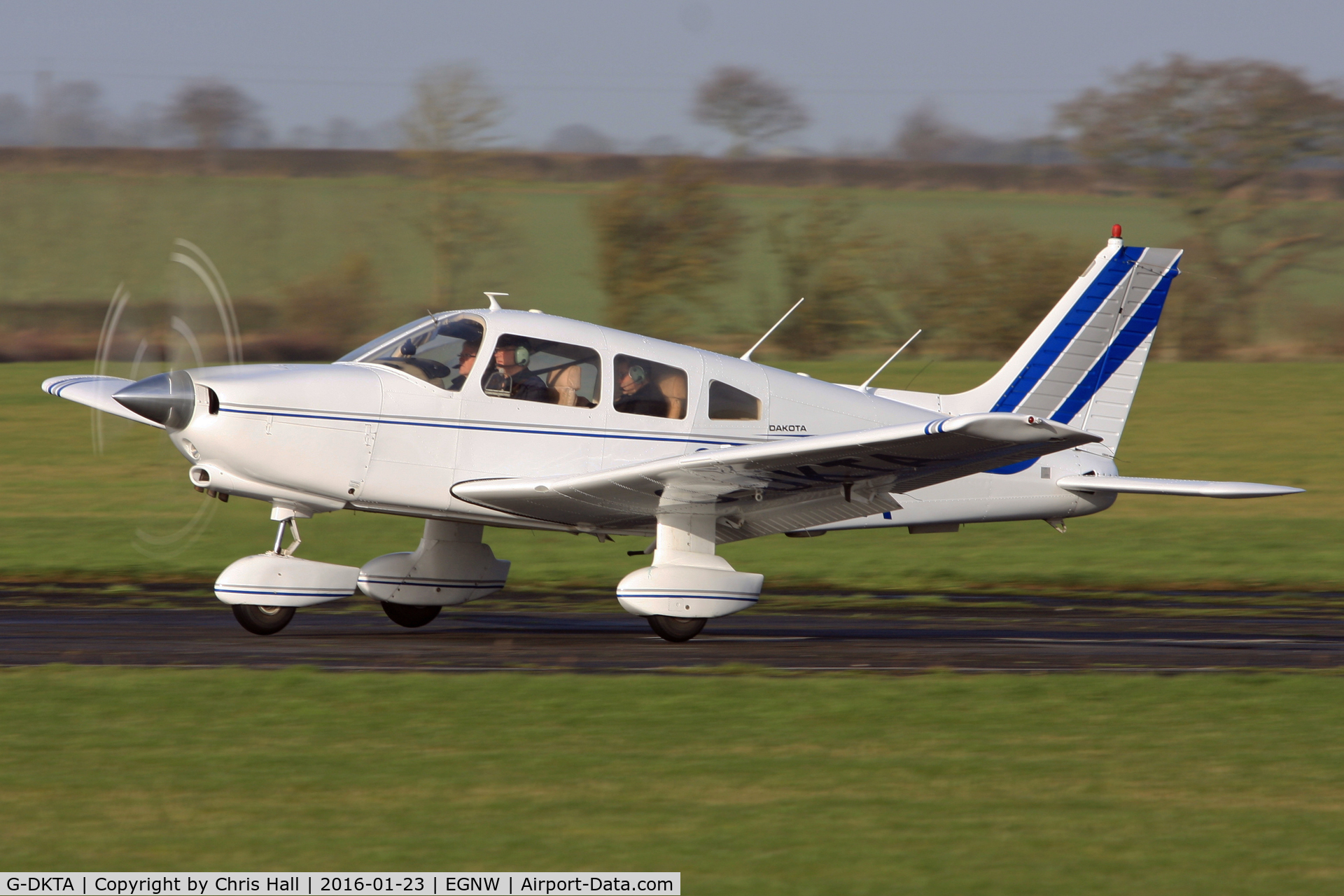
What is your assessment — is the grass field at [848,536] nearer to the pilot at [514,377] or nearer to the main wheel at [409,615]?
the main wheel at [409,615]

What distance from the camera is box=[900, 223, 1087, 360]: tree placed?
31812 millimetres

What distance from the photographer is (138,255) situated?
3525 centimetres

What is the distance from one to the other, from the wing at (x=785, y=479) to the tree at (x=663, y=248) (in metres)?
19.5

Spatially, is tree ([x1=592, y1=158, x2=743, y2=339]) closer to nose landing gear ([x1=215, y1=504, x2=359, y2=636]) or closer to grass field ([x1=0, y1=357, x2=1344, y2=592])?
grass field ([x1=0, y1=357, x2=1344, y2=592])

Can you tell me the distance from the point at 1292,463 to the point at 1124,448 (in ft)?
9.08

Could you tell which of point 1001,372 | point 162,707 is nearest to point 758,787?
point 162,707

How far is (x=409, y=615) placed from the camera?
458 inches

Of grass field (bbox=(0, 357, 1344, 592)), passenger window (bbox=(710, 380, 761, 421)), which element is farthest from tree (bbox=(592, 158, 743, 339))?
passenger window (bbox=(710, 380, 761, 421))

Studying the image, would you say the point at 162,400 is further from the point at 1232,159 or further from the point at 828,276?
the point at 1232,159

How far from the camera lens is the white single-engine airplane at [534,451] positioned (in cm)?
999

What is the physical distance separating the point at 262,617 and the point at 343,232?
94.5 feet

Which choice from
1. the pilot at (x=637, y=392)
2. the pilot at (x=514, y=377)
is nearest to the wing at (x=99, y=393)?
the pilot at (x=514, y=377)

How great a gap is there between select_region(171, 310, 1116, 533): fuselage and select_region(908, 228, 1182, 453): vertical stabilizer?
2437 millimetres

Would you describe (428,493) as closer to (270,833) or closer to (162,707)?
(162,707)
